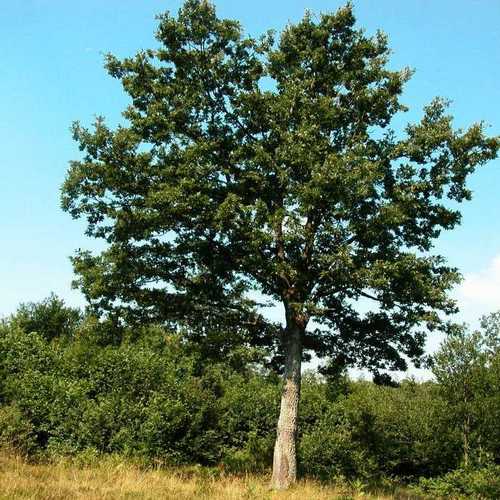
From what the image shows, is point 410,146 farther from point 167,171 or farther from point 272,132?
point 167,171

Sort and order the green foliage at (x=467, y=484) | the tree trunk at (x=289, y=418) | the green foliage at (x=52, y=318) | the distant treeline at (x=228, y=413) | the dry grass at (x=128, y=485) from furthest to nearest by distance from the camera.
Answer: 1. the green foliage at (x=52, y=318)
2. the distant treeline at (x=228, y=413)
3. the green foliage at (x=467, y=484)
4. the tree trunk at (x=289, y=418)
5. the dry grass at (x=128, y=485)

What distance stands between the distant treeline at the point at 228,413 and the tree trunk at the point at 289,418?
20.1 ft

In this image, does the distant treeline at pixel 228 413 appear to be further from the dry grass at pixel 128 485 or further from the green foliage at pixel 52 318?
the green foliage at pixel 52 318

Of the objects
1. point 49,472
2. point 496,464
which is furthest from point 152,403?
point 496,464

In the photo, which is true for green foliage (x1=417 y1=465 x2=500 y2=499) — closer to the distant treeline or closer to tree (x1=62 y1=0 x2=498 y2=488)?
the distant treeline

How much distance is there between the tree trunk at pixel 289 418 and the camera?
17.9 m

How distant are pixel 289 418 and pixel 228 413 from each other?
46.4 feet

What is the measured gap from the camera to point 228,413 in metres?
31.9

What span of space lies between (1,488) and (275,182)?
11.6m

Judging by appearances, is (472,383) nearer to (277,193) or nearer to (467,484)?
(467,484)

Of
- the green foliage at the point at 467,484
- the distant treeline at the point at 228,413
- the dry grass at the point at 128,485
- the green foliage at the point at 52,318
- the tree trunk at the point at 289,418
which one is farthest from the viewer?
the green foliage at the point at 52,318

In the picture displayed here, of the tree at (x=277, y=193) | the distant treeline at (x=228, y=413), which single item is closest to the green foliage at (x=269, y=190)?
the tree at (x=277, y=193)

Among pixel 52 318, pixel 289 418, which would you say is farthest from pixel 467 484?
pixel 52 318

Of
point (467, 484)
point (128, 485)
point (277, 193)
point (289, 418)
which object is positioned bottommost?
point (467, 484)
